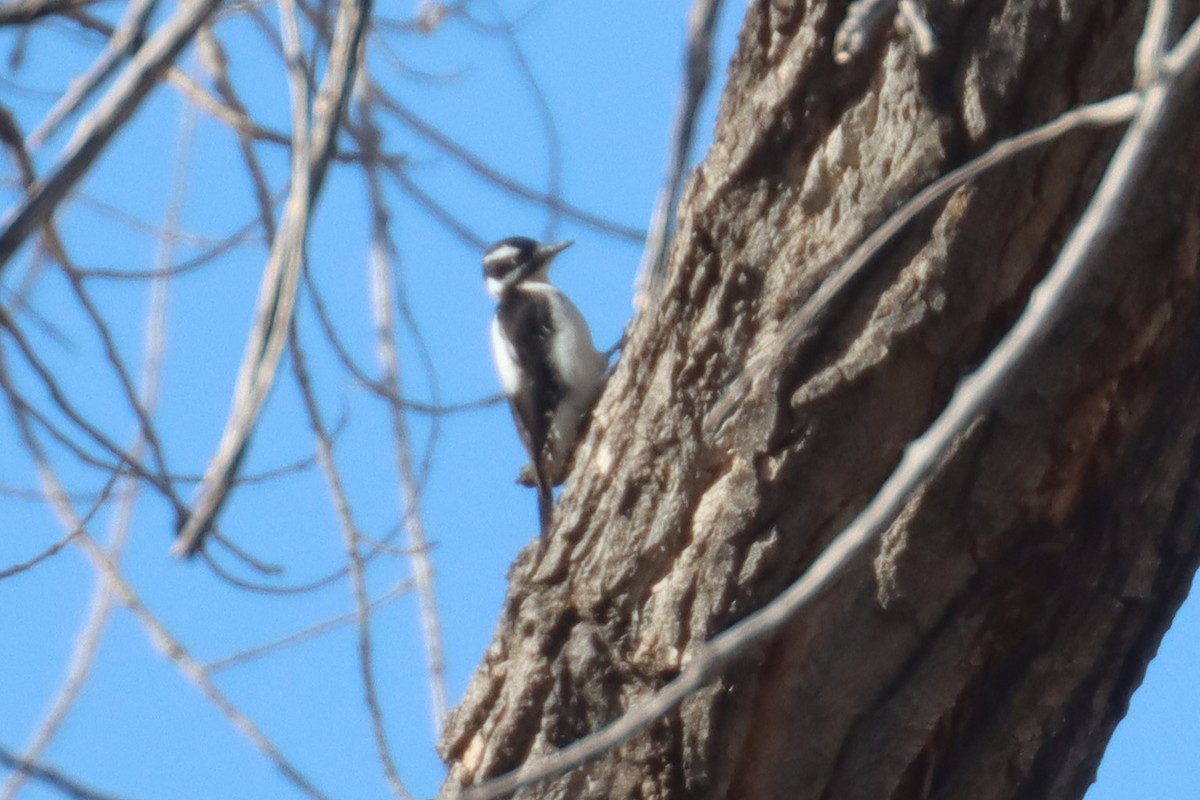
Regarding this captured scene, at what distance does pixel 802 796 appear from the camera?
2.42 metres

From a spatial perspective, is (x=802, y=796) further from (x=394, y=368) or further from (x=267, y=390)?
(x=267, y=390)

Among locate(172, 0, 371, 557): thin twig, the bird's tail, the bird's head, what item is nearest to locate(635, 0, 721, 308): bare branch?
locate(172, 0, 371, 557): thin twig

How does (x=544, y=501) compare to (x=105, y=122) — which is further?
(x=544, y=501)

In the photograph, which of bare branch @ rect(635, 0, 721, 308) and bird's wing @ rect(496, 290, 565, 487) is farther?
bird's wing @ rect(496, 290, 565, 487)

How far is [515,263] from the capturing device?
5.99 meters

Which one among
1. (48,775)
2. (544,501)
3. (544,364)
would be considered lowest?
(48,775)

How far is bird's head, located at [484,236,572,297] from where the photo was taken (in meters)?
5.73

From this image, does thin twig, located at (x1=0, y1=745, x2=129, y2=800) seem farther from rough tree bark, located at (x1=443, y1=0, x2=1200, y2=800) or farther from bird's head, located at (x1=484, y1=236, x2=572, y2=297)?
bird's head, located at (x1=484, y1=236, x2=572, y2=297)

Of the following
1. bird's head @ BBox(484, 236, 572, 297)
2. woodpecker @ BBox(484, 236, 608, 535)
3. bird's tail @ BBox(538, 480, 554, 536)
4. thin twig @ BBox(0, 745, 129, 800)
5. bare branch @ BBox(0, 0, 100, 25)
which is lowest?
thin twig @ BBox(0, 745, 129, 800)

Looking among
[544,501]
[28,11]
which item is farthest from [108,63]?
[544,501]

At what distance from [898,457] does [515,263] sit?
148 inches

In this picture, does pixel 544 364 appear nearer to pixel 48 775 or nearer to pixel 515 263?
pixel 515 263

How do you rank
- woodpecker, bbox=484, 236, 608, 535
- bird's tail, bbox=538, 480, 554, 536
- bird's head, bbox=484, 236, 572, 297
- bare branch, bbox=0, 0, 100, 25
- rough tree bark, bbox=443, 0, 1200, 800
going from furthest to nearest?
bird's head, bbox=484, 236, 572, 297
woodpecker, bbox=484, 236, 608, 535
bird's tail, bbox=538, 480, 554, 536
rough tree bark, bbox=443, 0, 1200, 800
bare branch, bbox=0, 0, 100, 25

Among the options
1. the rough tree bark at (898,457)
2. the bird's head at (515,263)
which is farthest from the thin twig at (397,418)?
the bird's head at (515,263)
